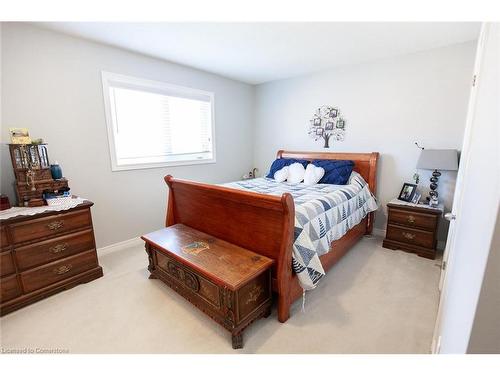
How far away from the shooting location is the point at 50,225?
1.91 m

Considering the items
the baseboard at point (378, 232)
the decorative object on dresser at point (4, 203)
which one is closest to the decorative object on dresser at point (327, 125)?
the baseboard at point (378, 232)

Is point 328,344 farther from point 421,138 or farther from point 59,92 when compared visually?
point 59,92

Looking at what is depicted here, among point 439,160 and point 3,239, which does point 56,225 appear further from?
point 439,160

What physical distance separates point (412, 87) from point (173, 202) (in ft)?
10.3

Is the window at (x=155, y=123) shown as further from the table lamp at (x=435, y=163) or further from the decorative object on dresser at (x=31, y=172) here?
the table lamp at (x=435, y=163)

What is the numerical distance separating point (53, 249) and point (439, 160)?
152 inches

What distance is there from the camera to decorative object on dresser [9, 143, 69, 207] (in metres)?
1.90

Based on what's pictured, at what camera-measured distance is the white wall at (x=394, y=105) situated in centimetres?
256

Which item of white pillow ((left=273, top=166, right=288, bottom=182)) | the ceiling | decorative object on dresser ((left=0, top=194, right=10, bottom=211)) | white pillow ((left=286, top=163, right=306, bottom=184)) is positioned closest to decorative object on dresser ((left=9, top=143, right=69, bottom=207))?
decorative object on dresser ((left=0, top=194, right=10, bottom=211))

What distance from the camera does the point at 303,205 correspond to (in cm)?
193

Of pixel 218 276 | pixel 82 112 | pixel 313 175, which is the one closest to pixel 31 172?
pixel 82 112

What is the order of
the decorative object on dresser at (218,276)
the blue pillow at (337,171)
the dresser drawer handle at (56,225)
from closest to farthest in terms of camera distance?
the decorative object on dresser at (218,276)
the dresser drawer handle at (56,225)
the blue pillow at (337,171)

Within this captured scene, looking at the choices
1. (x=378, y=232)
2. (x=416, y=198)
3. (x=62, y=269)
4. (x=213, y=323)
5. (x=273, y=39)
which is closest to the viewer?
(x=213, y=323)

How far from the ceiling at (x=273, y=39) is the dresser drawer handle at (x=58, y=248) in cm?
195
